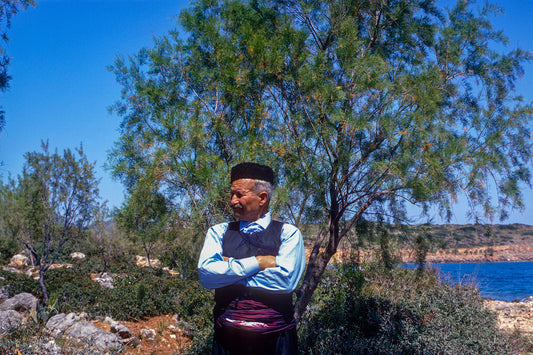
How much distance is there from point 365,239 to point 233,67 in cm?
349

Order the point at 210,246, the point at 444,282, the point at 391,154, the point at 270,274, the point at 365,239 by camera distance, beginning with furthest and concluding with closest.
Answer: the point at 444,282 < the point at 365,239 < the point at 391,154 < the point at 210,246 < the point at 270,274

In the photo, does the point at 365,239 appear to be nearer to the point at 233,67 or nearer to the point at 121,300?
the point at 233,67

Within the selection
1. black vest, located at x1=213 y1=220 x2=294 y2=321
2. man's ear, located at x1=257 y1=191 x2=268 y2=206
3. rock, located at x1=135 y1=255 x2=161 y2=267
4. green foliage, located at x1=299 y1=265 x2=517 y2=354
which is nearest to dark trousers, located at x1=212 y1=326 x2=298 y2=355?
black vest, located at x1=213 y1=220 x2=294 y2=321

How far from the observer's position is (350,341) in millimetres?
5496

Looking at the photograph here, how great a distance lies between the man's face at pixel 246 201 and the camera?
2.79 meters

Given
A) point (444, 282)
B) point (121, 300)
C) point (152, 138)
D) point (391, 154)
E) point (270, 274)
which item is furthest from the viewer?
point (121, 300)

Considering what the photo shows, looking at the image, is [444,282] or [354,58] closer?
[354,58]

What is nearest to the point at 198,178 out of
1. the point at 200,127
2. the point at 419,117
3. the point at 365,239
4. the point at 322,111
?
the point at 200,127

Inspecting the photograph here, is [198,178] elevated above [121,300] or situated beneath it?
elevated above

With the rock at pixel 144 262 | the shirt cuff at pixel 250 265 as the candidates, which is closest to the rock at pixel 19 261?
the rock at pixel 144 262

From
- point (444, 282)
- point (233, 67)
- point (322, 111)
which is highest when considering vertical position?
point (233, 67)

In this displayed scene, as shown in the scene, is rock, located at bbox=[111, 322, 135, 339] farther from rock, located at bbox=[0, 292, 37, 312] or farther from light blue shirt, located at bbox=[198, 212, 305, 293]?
light blue shirt, located at bbox=[198, 212, 305, 293]

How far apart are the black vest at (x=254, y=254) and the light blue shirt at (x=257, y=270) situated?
0.07 metres

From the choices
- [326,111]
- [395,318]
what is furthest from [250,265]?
[395,318]
